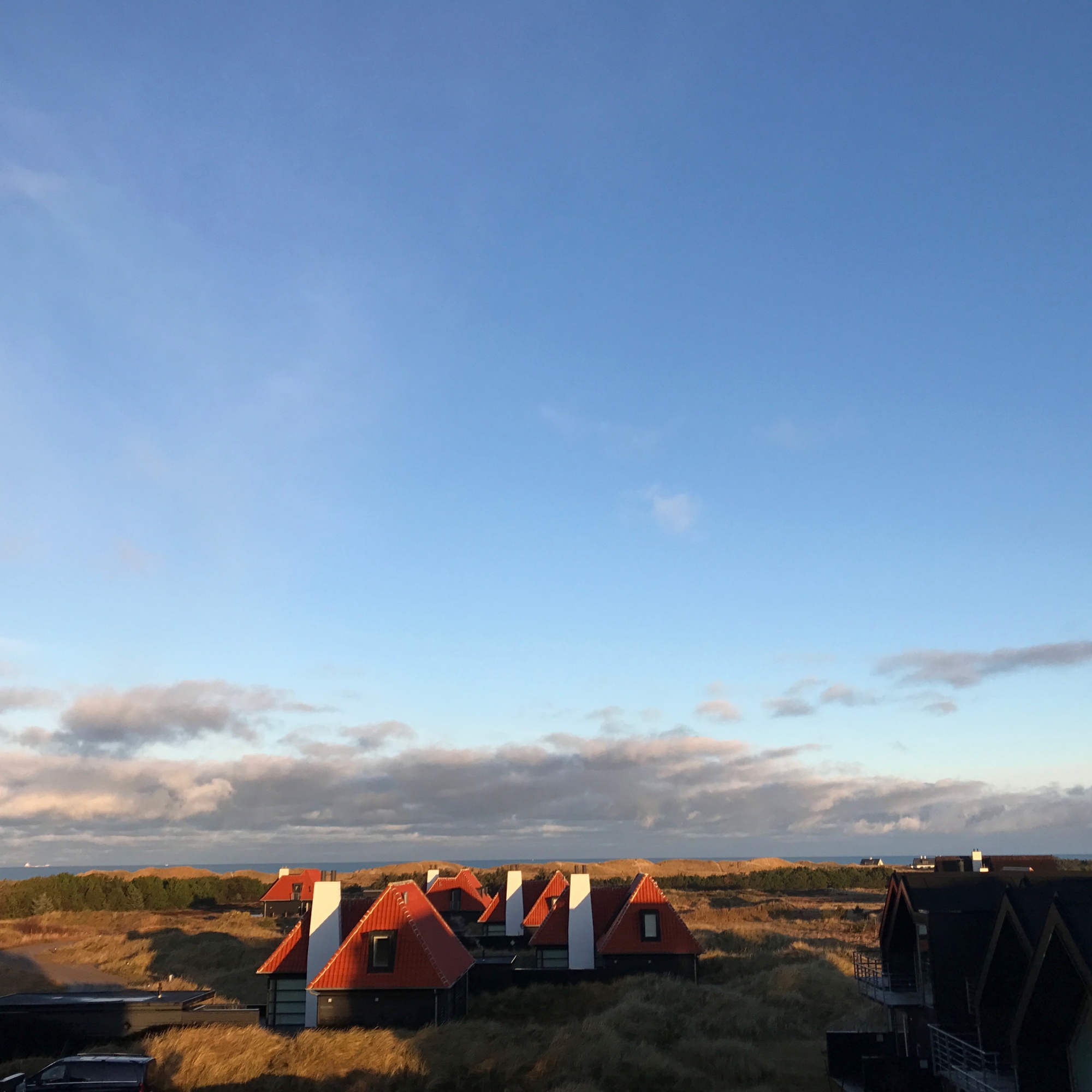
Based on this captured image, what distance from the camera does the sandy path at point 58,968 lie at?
186 feet

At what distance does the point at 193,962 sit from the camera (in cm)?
6469

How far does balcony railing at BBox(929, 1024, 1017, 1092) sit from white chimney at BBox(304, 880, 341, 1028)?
22.8 m

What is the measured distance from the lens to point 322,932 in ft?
123

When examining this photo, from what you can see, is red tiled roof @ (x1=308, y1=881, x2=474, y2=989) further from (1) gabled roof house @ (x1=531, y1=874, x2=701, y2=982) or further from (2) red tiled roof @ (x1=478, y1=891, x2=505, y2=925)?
(2) red tiled roof @ (x1=478, y1=891, x2=505, y2=925)

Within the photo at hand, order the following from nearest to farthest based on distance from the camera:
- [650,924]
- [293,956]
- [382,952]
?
[382,952]
[293,956]
[650,924]

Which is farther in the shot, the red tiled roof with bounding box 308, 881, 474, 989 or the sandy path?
the sandy path

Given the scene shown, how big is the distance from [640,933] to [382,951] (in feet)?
52.4

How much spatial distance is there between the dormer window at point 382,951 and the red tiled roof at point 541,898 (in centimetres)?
2073

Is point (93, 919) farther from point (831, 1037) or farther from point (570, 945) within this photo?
point (831, 1037)

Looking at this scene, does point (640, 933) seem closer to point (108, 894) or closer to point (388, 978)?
point (388, 978)

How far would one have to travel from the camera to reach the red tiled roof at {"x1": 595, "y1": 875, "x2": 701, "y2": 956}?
1761 inches

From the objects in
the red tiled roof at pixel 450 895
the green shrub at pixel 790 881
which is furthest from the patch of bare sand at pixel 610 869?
the red tiled roof at pixel 450 895

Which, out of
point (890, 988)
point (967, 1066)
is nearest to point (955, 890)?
point (890, 988)

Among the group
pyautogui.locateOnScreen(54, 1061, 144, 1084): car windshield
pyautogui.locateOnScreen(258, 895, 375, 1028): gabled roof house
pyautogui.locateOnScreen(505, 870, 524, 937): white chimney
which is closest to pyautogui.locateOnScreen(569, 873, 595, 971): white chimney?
pyautogui.locateOnScreen(505, 870, 524, 937): white chimney
